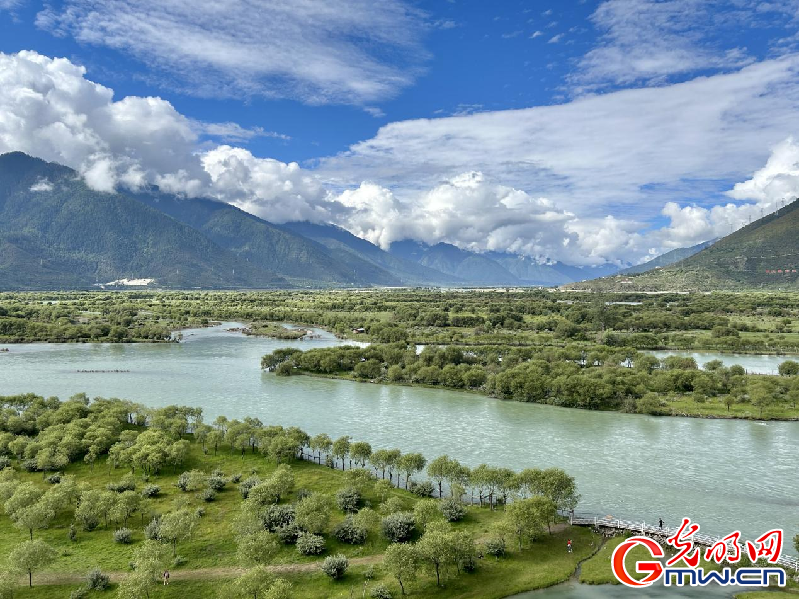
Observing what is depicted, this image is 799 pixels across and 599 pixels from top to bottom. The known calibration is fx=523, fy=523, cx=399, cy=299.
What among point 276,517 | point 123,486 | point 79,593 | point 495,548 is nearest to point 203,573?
point 276,517

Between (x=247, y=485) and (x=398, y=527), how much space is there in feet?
52.7

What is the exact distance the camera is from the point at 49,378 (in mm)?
100875

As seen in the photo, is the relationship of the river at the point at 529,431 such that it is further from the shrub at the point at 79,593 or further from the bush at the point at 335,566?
the shrub at the point at 79,593

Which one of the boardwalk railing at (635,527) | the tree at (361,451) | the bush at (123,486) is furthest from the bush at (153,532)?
the boardwalk railing at (635,527)

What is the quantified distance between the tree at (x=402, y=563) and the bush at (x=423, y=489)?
13532mm

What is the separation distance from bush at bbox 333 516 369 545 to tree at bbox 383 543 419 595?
573 centimetres

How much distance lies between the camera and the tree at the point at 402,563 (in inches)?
1287

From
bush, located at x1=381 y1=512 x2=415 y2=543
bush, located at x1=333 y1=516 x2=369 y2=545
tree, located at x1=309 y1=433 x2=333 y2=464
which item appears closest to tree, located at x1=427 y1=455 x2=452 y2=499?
bush, located at x1=381 y1=512 x2=415 y2=543

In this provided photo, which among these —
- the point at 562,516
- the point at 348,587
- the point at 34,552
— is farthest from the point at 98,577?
the point at 562,516

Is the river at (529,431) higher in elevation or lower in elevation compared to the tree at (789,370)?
lower

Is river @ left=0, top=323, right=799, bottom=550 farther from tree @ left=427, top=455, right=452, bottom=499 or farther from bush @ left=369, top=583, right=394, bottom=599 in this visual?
bush @ left=369, top=583, right=394, bottom=599

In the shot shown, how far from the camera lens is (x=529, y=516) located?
124 feet

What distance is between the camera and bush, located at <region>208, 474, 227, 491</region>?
48.5 m

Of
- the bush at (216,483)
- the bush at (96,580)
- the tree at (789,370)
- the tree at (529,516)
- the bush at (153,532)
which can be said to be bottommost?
the bush at (96,580)
